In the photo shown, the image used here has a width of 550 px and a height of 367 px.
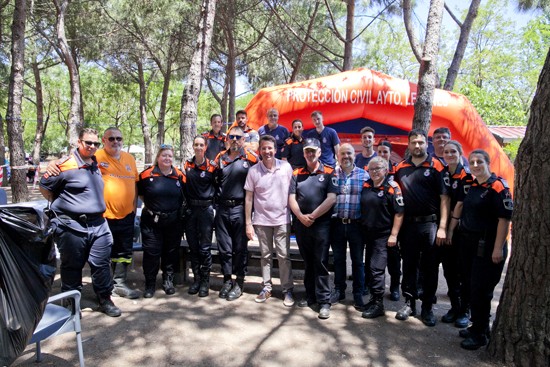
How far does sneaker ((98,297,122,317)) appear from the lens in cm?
406

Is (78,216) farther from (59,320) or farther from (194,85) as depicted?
(194,85)

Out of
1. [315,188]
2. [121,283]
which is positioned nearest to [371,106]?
[315,188]

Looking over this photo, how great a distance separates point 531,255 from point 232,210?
2769mm

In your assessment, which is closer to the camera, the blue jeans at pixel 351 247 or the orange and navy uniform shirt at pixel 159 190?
the blue jeans at pixel 351 247

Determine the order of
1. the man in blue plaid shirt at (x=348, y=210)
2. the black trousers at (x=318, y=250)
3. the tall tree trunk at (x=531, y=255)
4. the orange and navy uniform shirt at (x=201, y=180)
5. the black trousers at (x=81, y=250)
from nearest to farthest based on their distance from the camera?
1. the tall tree trunk at (x=531, y=255)
2. the black trousers at (x=81, y=250)
3. the black trousers at (x=318, y=250)
4. the man in blue plaid shirt at (x=348, y=210)
5. the orange and navy uniform shirt at (x=201, y=180)

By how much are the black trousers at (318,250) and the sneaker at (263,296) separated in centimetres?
57

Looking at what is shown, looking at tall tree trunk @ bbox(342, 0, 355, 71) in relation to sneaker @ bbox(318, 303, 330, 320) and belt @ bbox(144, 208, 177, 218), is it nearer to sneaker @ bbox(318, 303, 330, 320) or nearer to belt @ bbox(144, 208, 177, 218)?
belt @ bbox(144, 208, 177, 218)

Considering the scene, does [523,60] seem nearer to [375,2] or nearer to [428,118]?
[375,2]

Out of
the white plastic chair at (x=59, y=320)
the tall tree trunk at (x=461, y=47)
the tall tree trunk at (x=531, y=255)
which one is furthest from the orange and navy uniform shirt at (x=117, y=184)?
the tall tree trunk at (x=461, y=47)

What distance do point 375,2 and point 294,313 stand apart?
10647 mm

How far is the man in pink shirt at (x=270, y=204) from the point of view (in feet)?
14.1

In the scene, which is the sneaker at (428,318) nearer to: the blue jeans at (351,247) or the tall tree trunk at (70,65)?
the blue jeans at (351,247)

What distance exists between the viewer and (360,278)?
14.3ft

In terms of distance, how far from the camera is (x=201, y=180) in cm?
454
